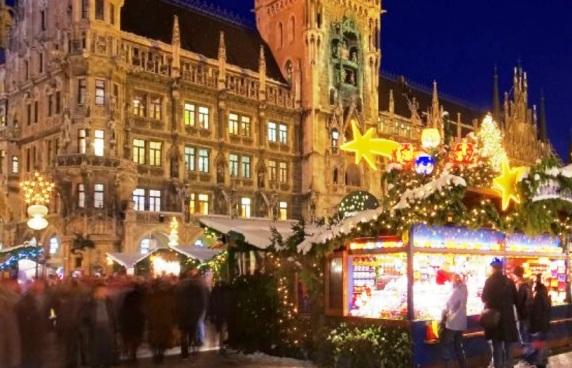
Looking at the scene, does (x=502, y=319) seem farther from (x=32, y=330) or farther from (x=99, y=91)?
(x=99, y=91)

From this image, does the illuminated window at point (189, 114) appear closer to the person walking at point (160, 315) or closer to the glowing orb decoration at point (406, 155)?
the person walking at point (160, 315)

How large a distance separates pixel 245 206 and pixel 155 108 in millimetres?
8221

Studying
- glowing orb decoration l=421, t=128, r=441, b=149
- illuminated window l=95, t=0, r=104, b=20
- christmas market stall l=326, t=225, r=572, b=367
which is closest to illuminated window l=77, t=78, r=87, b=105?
illuminated window l=95, t=0, r=104, b=20

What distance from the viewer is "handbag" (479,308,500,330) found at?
34.8 feet

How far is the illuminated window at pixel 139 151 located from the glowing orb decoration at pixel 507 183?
28.8m

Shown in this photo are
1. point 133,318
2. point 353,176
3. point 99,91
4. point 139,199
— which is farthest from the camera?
point 353,176

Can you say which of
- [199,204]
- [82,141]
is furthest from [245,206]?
[82,141]

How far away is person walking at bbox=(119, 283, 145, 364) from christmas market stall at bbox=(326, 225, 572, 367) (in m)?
3.91

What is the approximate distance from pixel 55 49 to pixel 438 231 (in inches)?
1251

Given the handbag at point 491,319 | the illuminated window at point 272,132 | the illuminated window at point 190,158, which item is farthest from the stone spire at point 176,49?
the handbag at point 491,319

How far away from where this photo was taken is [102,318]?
1215cm

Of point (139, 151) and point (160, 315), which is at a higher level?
point (139, 151)

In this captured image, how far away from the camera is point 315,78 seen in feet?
158

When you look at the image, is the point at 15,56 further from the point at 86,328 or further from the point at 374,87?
the point at 86,328
